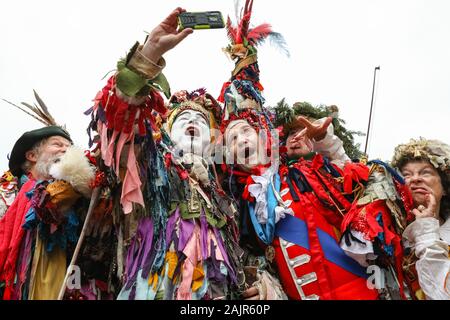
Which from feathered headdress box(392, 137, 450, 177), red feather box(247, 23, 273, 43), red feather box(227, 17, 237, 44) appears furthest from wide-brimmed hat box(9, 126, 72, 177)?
feathered headdress box(392, 137, 450, 177)

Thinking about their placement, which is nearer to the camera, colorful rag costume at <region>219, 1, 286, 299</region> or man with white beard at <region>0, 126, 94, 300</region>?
man with white beard at <region>0, 126, 94, 300</region>

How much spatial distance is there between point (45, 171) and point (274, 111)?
1765 mm

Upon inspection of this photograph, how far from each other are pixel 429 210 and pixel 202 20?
70.5 inches

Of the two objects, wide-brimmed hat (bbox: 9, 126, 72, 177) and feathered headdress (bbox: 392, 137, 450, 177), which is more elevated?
wide-brimmed hat (bbox: 9, 126, 72, 177)

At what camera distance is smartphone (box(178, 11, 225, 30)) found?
236 centimetres

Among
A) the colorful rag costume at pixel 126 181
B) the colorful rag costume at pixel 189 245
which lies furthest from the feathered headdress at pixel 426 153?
the colorful rag costume at pixel 126 181

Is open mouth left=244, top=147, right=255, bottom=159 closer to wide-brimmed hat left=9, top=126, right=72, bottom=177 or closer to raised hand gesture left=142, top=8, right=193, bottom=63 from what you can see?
raised hand gesture left=142, top=8, right=193, bottom=63

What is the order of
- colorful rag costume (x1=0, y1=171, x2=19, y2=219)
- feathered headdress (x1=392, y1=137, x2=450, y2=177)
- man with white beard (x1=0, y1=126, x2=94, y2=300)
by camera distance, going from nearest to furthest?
man with white beard (x1=0, y1=126, x2=94, y2=300), feathered headdress (x1=392, y1=137, x2=450, y2=177), colorful rag costume (x1=0, y1=171, x2=19, y2=219)

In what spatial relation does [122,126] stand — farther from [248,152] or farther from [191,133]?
[248,152]

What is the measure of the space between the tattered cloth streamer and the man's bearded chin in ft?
2.26

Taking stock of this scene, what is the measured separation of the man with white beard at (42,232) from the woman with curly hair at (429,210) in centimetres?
201

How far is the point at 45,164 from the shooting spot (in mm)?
3125

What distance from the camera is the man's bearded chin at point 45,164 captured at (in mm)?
3066
